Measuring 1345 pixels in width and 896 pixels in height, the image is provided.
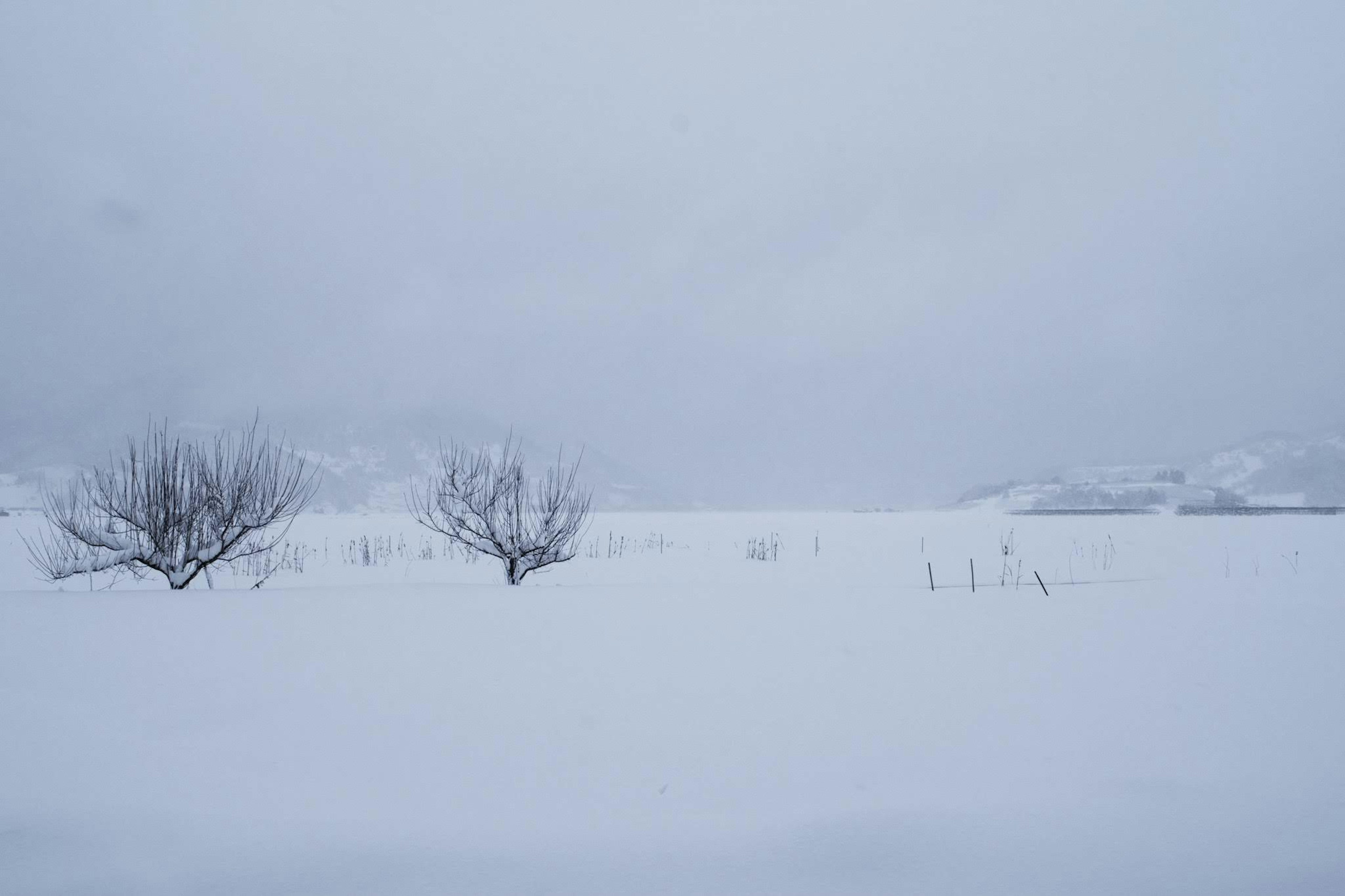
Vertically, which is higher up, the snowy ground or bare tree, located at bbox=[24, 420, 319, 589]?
bare tree, located at bbox=[24, 420, 319, 589]

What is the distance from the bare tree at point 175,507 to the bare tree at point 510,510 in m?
2.25

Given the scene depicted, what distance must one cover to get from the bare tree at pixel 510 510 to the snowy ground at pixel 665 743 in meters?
2.92

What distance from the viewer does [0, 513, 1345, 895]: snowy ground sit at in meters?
3.73

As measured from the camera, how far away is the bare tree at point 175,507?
10000mm

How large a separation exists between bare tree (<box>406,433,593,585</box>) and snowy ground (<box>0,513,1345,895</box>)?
9.59 feet

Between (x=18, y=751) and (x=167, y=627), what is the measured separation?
2.34 m

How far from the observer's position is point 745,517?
57938 mm

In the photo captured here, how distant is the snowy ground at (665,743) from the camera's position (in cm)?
373

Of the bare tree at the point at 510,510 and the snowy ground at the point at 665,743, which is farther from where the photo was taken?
the bare tree at the point at 510,510

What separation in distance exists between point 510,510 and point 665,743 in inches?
292

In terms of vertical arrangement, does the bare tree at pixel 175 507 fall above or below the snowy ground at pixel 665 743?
above

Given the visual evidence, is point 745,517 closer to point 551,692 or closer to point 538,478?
point 538,478

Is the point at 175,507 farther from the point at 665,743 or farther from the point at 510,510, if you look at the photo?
the point at 665,743

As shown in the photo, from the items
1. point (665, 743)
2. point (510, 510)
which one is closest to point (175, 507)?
point (510, 510)
